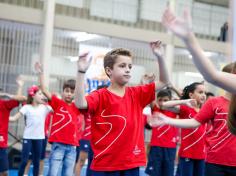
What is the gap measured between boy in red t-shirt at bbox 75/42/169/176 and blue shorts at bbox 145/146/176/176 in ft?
9.27

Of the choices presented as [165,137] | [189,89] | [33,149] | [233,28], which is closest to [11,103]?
[33,149]

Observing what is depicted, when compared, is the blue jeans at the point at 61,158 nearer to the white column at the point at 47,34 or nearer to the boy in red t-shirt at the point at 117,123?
the boy in red t-shirt at the point at 117,123

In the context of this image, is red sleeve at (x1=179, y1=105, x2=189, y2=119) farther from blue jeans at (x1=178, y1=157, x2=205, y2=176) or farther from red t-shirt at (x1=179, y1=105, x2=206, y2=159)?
blue jeans at (x1=178, y1=157, x2=205, y2=176)

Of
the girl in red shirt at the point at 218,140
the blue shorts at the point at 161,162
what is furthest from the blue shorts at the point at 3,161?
the girl in red shirt at the point at 218,140

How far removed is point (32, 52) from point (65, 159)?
605 cm

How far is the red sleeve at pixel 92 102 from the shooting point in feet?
10.6

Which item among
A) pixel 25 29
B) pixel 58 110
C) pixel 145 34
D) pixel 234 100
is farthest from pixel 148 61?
pixel 234 100

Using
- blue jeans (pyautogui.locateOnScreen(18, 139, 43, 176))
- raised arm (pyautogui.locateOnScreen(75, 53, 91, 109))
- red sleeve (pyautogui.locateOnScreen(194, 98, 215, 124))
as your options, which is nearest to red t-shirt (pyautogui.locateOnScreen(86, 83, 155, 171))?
raised arm (pyautogui.locateOnScreen(75, 53, 91, 109))

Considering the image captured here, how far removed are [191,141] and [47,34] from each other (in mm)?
6866

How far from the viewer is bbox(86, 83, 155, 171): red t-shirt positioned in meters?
3.29

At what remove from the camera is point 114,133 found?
3.33 m

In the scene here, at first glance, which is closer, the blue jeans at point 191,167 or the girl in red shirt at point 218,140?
the girl in red shirt at point 218,140

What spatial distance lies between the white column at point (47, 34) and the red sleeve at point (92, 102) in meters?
7.88

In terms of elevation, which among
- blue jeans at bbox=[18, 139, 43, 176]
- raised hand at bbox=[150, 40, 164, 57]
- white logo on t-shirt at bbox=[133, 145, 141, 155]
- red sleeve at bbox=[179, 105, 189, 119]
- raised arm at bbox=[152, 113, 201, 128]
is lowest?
blue jeans at bbox=[18, 139, 43, 176]
